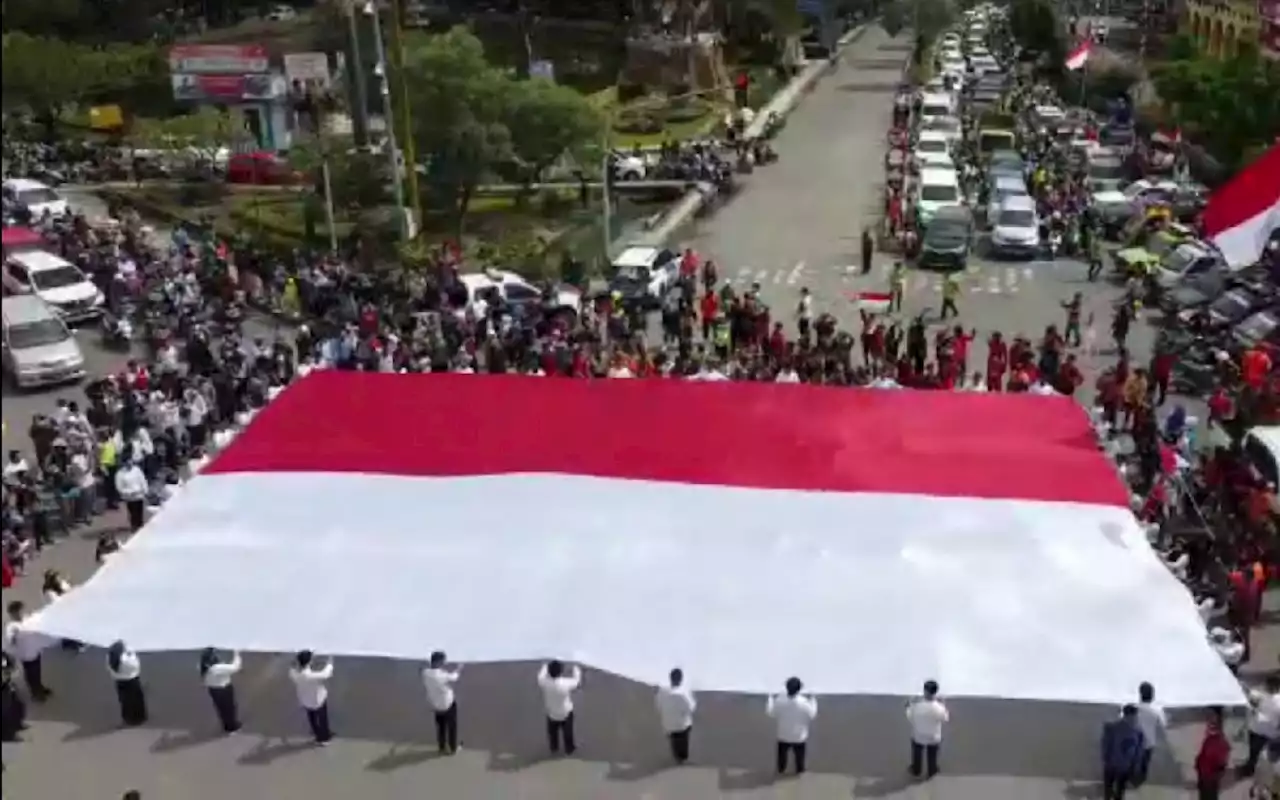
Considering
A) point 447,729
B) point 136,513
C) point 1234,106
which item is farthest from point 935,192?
point 447,729

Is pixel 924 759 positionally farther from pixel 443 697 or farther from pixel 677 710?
pixel 443 697

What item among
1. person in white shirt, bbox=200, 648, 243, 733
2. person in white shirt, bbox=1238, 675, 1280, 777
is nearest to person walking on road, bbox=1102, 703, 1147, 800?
person in white shirt, bbox=1238, 675, 1280, 777

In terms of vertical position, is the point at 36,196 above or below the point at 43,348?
above

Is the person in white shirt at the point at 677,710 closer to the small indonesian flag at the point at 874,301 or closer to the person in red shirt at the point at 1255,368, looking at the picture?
the person in red shirt at the point at 1255,368

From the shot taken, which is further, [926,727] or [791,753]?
[791,753]

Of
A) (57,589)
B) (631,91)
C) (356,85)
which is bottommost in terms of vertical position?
(57,589)

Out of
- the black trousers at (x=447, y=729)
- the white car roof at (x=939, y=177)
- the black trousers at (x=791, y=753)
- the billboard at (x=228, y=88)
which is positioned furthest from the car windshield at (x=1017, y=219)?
the billboard at (x=228, y=88)

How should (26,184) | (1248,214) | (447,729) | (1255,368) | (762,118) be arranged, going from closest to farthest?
(447,729) → (1248,214) → (1255,368) → (26,184) → (762,118)

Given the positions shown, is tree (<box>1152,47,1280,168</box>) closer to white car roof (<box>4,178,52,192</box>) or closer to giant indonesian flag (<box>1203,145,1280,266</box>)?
giant indonesian flag (<box>1203,145,1280,266</box>)
